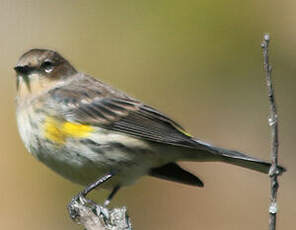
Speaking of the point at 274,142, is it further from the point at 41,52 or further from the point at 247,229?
the point at 247,229

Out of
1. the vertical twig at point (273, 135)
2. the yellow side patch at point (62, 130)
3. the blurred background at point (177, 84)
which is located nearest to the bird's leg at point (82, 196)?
the yellow side patch at point (62, 130)

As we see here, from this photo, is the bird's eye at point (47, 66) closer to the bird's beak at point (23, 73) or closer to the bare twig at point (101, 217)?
the bird's beak at point (23, 73)

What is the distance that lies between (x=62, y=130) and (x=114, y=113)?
1.89ft

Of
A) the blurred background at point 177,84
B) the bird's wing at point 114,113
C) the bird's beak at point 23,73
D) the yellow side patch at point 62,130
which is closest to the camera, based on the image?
the yellow side patch at point 62,130

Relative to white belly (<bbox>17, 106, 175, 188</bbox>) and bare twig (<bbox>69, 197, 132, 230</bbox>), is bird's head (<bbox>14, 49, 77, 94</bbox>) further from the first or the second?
bare twig (<bbox>69, 197, 132, 230</bbox>)

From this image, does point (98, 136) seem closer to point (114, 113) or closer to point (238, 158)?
point (114, 113)

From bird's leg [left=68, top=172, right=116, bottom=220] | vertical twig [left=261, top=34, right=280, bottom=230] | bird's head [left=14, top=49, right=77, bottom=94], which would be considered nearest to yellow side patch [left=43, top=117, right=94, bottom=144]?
bird's leg [left=68, top=172, right=116, bottom=220]

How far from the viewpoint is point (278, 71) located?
9.41 m

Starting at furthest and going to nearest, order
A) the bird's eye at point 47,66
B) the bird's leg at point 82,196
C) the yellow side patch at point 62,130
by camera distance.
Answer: the bird's eye at point 47,66, the yellow side patch at point 62,130, the bird's leg at point 82,196

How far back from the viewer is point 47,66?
683 cm

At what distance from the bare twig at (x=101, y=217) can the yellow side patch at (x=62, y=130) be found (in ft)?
2.42

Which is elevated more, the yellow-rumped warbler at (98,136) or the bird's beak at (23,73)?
the bird's beak at (23,73)

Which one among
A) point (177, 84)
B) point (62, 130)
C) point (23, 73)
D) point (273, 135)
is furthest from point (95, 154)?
point (177, 84)

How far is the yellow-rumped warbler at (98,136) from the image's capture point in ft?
20.2
